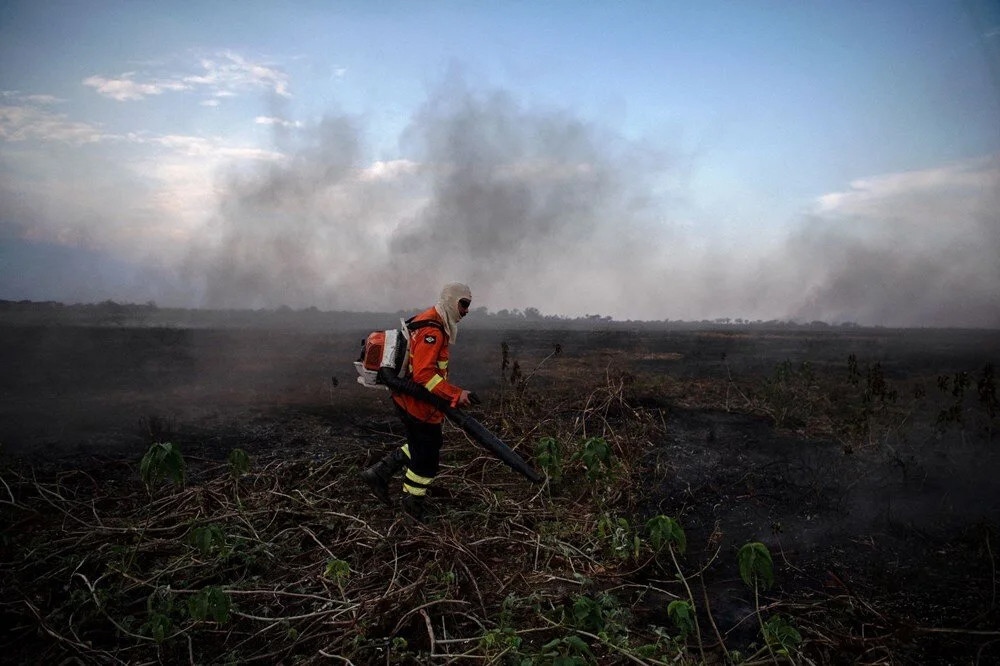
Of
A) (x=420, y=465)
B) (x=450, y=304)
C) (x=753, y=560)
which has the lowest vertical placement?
(x=420, y=465)

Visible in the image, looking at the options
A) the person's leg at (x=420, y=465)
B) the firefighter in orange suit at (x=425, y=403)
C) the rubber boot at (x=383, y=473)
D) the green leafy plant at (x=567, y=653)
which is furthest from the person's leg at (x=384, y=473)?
the green leafy plant at (x=567, y=653)

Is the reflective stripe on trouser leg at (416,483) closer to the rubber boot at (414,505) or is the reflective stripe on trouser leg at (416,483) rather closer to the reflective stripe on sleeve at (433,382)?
the rubber boot at (414,505)

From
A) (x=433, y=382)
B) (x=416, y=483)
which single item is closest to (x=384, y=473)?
(x=416, y=483)

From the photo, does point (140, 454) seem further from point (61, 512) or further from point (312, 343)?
point (312, 343)

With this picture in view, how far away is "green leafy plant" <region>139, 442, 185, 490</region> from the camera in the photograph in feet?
11.3

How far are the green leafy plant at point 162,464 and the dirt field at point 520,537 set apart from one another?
662 millimetres

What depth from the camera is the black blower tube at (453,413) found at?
4516mm

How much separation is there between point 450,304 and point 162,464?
99.1 inches

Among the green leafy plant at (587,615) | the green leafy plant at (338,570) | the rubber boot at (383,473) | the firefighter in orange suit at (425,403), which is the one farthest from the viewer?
the rubber boot at (383,473)

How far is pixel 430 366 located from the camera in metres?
4.50

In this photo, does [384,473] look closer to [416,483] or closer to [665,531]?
[416,483]

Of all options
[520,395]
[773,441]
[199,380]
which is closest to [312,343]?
[199,380]

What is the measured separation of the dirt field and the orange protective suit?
1.00 m

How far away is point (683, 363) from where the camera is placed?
17172 mm
